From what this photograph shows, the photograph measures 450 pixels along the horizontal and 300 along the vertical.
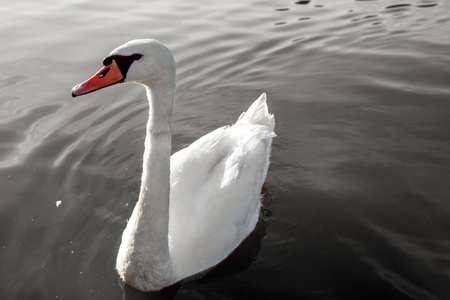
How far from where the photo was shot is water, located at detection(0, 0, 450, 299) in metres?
5.50

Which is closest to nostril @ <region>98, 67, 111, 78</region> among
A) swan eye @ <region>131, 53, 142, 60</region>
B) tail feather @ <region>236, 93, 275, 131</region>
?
swan eye @ <region>131, 53, 142, 60</region>

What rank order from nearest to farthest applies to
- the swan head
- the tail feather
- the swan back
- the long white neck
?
the swan head → the long white neck → the swan back → the tail feather

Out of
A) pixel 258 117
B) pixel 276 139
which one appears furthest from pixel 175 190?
pixel 276 139

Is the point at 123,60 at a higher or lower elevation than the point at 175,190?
higher

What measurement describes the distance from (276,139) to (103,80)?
3.85 metres

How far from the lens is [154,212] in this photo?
4992mm

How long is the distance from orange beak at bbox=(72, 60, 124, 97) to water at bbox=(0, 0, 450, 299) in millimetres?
1975

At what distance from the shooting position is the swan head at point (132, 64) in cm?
446

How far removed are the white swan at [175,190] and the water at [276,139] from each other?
255 mm

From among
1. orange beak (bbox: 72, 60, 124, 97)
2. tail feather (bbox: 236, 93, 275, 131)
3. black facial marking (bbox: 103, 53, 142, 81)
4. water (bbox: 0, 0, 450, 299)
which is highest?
black facial marking (bbox: 103, 53, 142, 81)

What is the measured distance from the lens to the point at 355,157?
7.38m

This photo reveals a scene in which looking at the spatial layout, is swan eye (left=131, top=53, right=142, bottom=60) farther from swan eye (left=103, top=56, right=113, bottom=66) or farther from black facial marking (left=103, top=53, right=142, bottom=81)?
swan eye (left=103, top=56, right=113, bottom=66)

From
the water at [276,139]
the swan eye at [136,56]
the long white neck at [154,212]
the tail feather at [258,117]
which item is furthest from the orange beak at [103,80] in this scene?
the tail feather at [258,117]

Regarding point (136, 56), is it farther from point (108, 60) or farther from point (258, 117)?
point (258, 117)
